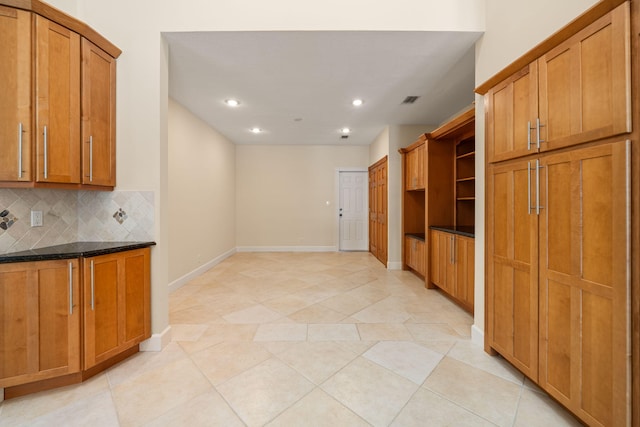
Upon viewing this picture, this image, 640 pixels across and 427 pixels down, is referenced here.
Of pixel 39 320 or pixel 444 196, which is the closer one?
pixel 39 320

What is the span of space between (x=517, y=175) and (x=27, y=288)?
3.31m

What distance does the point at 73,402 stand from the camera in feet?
4.98

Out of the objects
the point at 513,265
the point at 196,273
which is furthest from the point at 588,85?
the point at 196,273

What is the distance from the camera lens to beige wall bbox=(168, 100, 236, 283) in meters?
3.56

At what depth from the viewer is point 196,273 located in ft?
13.8

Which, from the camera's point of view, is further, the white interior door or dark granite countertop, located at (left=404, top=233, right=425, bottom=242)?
the white interior door

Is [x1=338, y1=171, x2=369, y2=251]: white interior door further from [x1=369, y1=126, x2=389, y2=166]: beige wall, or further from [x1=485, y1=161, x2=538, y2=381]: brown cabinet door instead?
[x1=485, y1=161, x2=538, y2=381]: brown cabinet door

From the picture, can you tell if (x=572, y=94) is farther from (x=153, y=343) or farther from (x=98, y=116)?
(x=153, y=343)

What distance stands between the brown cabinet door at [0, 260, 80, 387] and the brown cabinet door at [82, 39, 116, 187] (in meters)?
0.70

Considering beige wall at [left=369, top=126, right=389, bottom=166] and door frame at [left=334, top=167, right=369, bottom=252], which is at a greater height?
beige wall at [left=369, top=126, right=389, bottom=166]

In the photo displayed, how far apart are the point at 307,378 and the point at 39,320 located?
1790 millimetres

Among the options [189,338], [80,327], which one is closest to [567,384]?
[189,338]

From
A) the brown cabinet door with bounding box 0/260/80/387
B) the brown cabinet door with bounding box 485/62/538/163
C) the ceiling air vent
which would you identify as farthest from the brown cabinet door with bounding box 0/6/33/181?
the ceiling air vent

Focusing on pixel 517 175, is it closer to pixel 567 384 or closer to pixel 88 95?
pixel 567 384
